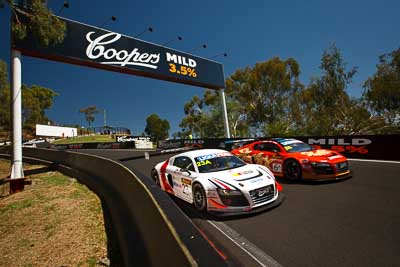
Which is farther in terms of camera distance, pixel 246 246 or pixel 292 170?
pixel 292 170

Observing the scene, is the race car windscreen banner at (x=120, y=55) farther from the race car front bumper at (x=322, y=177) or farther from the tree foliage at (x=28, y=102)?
the tree foliage at (x=28, y=102)

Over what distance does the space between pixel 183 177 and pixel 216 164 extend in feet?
2.91

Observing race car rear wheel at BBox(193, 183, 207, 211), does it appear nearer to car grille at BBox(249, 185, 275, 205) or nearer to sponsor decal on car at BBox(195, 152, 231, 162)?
sponsor decal on car at BBox(195, 152, 231, 162)

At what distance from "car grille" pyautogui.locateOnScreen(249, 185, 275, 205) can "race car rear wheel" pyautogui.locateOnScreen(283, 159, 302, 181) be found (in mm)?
2268

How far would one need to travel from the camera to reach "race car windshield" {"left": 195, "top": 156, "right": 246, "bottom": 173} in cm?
575

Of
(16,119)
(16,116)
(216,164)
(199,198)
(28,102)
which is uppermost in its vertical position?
(28,102)

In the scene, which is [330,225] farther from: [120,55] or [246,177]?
[120,55]

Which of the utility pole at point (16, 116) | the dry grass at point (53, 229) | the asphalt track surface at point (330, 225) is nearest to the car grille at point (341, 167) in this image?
the asphalt track surface at point (330, 225)

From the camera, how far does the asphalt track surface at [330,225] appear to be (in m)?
3.17

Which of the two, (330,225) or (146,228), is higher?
(146,228)

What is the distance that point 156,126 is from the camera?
104 metres

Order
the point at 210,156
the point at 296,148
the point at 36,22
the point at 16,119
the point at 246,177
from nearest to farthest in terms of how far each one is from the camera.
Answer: the point at 246,177, the point at 210,156, the point at 296,148, the point at 16,119, the point at 36,22

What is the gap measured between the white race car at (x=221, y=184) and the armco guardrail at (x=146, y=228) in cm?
127

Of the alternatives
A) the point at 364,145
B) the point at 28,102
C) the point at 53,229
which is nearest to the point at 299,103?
the point at 364,145
